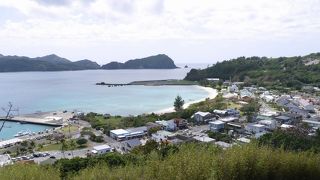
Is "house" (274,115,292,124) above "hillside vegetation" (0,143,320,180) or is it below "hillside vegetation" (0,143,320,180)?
below

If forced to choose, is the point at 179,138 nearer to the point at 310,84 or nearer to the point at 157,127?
the point at 157,127

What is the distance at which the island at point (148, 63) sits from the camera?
12275 cm

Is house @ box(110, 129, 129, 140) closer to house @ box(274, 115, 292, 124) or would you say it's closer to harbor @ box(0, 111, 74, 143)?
harbor @ box(0, 111, 74, 143)

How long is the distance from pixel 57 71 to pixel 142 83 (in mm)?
56690

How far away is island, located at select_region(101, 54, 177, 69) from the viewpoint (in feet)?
403

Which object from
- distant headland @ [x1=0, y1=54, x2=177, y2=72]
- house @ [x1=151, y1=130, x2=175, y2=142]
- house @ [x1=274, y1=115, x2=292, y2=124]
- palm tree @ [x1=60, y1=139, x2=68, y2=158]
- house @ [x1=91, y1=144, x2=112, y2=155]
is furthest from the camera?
distant headland @ [x1=0, y1=54, x2=177, y2=72]

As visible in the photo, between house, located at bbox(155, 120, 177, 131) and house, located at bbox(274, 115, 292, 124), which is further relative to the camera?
house, located at bbox(274, 115, 292, 124)

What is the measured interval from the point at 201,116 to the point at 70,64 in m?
105

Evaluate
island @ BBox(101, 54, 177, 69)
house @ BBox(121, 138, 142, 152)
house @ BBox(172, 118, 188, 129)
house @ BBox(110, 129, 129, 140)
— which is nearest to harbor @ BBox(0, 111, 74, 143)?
house @ BBox(110, 129, 129, 140)

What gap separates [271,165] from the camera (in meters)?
5.24

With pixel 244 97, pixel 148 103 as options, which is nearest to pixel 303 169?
pixel 244 97

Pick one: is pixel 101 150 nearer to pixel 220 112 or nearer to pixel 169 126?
pixel 169 126

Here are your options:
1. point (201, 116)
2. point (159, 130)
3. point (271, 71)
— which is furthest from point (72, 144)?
point (271, 71)

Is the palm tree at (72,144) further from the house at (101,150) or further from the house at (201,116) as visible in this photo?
the house at (201,116)
